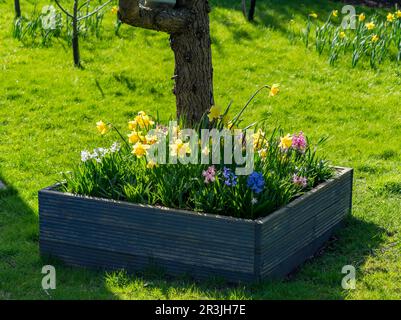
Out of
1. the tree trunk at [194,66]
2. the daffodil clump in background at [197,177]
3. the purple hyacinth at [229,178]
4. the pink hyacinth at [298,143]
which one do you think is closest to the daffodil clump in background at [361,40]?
the pink hyacinth at [298,143]

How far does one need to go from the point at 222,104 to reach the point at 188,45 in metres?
2.95

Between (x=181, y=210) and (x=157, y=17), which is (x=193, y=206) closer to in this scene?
(x=181, y=210)

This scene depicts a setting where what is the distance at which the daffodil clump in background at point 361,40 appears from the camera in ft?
33.5

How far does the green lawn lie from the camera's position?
5.70 meters

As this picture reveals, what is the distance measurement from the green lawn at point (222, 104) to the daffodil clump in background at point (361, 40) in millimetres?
138

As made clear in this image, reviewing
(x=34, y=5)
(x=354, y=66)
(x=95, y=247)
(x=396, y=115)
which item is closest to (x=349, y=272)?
(x=95, y=247)

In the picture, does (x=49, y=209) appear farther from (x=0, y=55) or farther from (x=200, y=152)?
(x=0, y=55)

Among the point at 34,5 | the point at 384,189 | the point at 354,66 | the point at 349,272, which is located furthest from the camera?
the point at 34,5

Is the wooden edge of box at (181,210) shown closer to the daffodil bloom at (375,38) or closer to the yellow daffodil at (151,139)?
the yellow daffodil at (151,139)

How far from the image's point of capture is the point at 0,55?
1052cm

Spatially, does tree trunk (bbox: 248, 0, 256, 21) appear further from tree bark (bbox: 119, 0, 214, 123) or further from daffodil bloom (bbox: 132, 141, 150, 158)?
daffodil bloom (bbox: 132, 141, 150, 158)

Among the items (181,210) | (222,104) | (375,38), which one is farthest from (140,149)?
(375,38)

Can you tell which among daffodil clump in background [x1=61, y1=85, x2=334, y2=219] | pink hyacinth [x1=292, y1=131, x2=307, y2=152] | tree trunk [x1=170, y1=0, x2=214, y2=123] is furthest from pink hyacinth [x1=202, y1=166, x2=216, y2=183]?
pink hyacinth [x1=292, y1=131, x2=307, y2=152]
